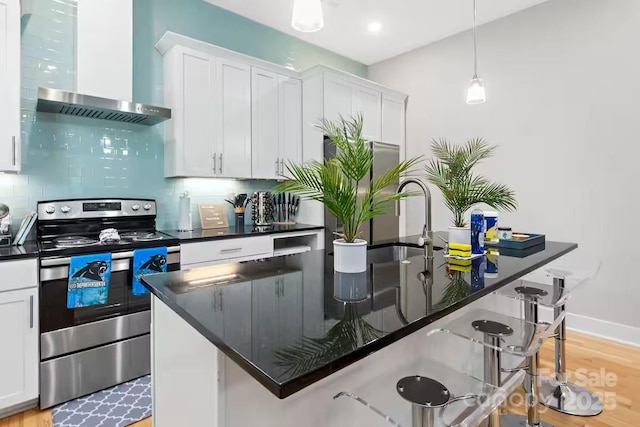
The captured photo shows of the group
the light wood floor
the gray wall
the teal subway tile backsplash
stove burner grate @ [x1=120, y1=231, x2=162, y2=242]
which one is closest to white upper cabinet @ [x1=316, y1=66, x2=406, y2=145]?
the gray wall

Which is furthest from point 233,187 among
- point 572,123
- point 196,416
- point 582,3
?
point 582,3

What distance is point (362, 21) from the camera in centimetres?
373

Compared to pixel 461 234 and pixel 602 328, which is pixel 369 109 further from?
pixel 602 328

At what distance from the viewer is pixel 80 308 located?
2168 mm

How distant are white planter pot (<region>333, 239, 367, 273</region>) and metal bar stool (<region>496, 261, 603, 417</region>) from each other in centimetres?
99

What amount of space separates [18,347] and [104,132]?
5.50 ft

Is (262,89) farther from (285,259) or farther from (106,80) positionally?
(285,259)

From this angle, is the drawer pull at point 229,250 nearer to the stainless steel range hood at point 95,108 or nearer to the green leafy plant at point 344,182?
the stainless steel range hood at point 95,108

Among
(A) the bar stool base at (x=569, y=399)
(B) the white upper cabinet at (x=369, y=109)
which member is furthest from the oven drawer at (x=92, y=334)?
(B) the white upper cabinet at (x=369, y=109)

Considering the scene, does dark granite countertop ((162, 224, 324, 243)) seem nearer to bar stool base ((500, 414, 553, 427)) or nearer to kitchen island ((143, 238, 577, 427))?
kitchen island ((143, 238, 577, 427))

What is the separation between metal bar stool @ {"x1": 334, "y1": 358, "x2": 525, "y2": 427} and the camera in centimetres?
86

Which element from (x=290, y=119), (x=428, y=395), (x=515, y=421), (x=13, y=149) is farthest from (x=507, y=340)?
(x=13, y=149)

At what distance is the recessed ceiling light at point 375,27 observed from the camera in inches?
149

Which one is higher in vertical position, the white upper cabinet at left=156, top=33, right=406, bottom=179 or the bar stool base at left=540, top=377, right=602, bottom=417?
the white upper cabinet at left=156, top=33, right=406, bottom=179
